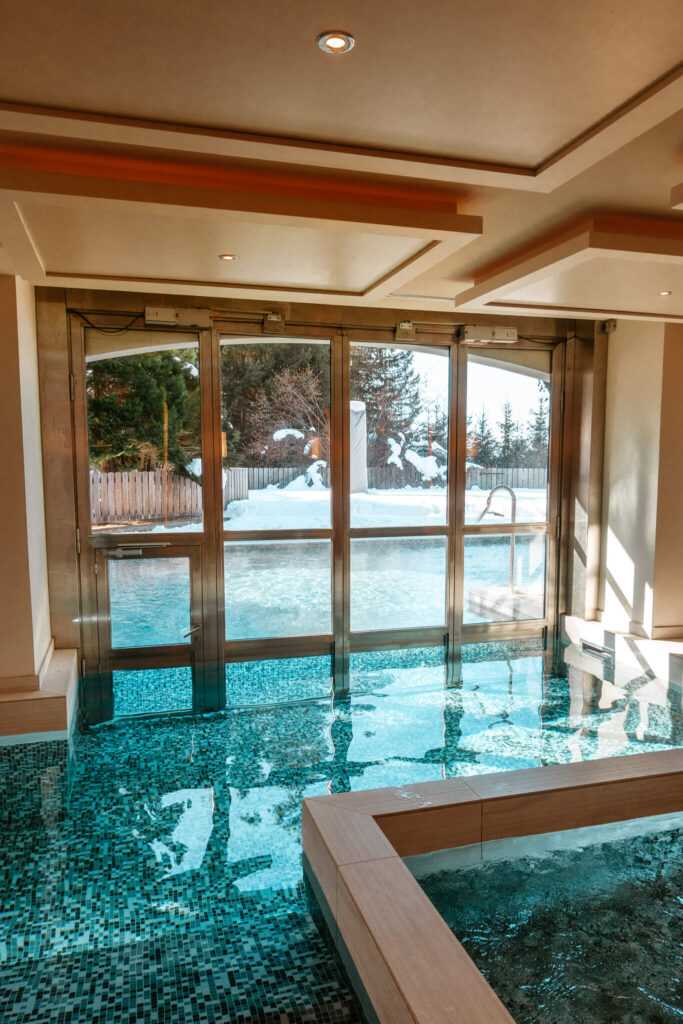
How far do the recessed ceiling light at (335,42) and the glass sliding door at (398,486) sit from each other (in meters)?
4.19

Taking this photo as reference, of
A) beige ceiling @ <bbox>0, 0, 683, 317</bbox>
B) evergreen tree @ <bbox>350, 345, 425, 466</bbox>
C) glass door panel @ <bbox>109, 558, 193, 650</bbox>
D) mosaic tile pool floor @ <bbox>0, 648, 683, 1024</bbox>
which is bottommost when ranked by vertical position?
mosaic tile pool floor @ <bbox>0, 648, 683, 1024</bbox>

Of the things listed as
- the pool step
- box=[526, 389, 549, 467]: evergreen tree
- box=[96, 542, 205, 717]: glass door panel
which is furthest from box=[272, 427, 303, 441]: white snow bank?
the pool step

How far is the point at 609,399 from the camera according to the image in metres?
6.53

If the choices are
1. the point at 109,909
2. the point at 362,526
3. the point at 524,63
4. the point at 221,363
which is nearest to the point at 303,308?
the point at 221,363

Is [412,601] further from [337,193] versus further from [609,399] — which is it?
[337,193]

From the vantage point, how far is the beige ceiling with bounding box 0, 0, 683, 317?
1.81 meters

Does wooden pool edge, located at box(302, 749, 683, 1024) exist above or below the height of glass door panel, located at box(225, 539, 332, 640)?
below

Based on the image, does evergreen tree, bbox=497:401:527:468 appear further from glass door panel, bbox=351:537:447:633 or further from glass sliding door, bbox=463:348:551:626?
glass door panel, bbox=351:537:447:633

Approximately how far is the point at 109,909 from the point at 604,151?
3.55 metres

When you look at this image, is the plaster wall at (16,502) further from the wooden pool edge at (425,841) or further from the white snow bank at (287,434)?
the wooden pool edge at (425,841)

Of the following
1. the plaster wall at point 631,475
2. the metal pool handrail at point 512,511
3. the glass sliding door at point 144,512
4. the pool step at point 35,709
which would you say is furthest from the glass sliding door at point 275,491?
the plaster wall at point 631,475

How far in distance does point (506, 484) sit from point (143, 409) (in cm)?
344

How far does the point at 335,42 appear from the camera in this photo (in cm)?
188

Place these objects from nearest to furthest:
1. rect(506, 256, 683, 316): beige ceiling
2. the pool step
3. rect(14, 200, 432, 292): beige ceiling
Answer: rect(14, 200, 432, 292): beige ceiling → rect(506, 256, 683, 316): beige ceiling → the pool step
